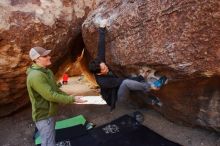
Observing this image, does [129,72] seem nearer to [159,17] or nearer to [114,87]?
[114,87]

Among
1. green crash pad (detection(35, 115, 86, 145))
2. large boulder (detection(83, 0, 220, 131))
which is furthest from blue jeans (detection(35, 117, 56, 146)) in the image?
green crash pad (detection(35, 115, 86, 145))

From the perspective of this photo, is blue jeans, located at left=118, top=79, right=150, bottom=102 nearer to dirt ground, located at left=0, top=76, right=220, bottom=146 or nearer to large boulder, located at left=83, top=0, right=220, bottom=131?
large boulder, located at left=83, top=0, right=220, bottom=131

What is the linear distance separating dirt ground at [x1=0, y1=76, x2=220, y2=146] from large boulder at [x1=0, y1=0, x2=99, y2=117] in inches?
21.2


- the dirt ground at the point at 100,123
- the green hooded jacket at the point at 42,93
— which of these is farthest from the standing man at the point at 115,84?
the dirt ground at the point at 100,123

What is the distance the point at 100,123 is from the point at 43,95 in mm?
2999

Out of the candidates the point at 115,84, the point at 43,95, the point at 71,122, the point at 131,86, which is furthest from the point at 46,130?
the point at 71,122

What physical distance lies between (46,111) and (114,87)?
1301 mm

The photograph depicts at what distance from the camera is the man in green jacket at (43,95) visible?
4969 millimetres

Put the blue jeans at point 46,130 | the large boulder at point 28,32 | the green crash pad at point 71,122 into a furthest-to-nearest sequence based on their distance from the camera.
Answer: the green crash pad at point 71,122 < the large boulder at point 28,32 < the blue jeans at point 46,130

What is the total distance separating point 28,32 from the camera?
716cm

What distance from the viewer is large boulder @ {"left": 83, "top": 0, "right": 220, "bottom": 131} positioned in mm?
4734

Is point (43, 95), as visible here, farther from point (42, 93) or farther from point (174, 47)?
point (174, 47)

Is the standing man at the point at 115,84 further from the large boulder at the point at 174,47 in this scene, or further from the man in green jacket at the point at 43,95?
the man in green jacket at the point at 43,95

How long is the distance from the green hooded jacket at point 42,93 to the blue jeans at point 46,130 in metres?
0.09
